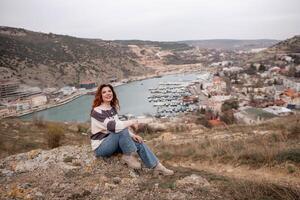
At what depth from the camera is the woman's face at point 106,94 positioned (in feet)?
10.2

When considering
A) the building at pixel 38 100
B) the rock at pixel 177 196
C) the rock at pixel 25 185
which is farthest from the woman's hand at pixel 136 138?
the building at pixel 38 100

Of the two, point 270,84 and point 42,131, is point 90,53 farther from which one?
point 42,131

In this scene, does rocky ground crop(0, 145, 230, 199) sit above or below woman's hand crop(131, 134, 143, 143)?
below

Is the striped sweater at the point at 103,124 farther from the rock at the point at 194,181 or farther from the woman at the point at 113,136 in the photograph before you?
the rock at the point at 194,181

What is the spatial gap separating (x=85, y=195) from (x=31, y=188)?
549 millimetres

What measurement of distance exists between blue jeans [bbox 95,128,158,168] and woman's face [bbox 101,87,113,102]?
370 millimetres

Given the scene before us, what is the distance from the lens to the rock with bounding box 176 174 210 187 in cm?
276

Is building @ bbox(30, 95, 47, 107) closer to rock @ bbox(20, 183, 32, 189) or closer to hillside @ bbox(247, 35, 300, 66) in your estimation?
rock @ bbox(20, 183, 32, 189)

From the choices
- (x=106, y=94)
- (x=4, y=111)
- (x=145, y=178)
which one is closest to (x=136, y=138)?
(x=145, y=178)

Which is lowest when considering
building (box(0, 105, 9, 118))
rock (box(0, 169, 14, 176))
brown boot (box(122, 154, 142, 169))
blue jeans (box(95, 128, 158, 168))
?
building (box(0, 105, 9, 118))

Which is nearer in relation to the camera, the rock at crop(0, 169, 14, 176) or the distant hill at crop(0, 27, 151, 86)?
the rock at crop(0, 169, 14, 176)

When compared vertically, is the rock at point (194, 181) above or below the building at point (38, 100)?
above

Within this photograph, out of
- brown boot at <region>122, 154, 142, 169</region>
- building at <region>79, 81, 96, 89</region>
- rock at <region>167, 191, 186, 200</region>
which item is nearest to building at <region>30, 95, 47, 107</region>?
building at <region>79, 81, 96, 89</region>

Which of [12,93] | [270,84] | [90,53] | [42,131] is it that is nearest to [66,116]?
[12,93]
